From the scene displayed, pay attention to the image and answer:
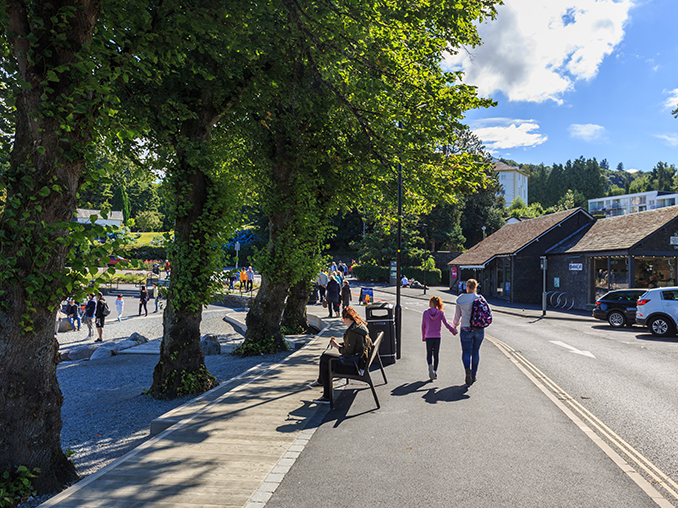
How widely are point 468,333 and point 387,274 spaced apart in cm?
4381

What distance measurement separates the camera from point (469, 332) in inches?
346

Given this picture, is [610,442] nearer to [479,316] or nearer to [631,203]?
[479,316]

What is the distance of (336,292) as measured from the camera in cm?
2111

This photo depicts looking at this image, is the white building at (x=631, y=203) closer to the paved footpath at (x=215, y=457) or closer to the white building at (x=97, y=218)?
the white building at (x=97, y=218)

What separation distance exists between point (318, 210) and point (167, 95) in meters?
6.55

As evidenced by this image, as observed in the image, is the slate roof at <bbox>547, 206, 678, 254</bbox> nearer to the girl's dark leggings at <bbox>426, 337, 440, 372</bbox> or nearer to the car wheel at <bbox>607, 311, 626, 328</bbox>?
the car wheel at <bbox>607, 311, 626, 328</bbox>

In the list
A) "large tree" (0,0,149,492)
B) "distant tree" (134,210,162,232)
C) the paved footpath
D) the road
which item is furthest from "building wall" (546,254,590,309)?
"distant tree" (134,210,162,232)

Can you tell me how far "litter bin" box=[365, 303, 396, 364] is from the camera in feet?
35.4

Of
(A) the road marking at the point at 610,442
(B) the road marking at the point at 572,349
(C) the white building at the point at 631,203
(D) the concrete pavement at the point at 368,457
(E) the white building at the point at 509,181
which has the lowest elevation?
(B) the road marking at the point at 572,349

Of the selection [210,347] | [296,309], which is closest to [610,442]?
[210,347]

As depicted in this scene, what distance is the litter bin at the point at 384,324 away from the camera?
35.4ft

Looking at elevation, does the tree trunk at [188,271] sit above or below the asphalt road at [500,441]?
above

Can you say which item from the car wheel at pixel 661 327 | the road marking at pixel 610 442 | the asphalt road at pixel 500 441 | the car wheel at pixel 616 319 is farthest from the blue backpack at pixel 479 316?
the car wheel at pixel 616 319

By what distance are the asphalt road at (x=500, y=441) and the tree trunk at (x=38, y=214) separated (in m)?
2.81
